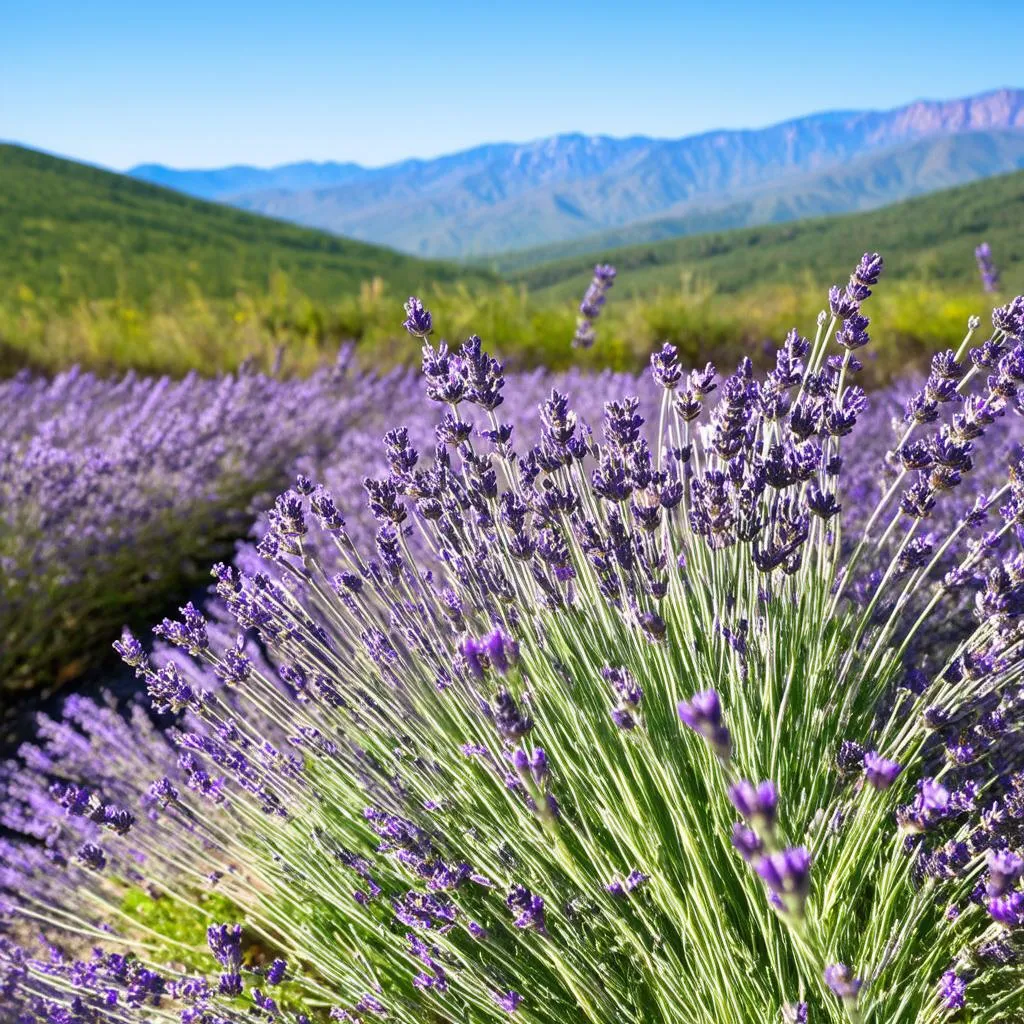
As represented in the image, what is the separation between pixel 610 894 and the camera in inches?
50.5

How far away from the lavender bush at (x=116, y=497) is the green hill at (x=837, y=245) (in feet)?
223

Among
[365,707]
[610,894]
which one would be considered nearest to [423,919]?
[610,894]

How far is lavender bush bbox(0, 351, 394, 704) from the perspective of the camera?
3.68 metres

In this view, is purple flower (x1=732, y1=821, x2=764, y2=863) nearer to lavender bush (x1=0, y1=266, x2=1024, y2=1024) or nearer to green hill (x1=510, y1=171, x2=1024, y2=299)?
lavender bush (x1=0, y1=266, x2=1024, y2=1024)

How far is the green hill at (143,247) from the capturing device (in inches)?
1057

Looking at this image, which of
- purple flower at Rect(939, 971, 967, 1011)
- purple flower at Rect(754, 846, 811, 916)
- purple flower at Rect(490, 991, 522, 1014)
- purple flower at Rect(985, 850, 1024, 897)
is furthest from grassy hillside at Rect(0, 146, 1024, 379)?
purple flower at Rect(754, 846, 811, 916)

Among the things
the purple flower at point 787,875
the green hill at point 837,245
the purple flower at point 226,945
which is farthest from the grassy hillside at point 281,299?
the purple flower at point 787,875

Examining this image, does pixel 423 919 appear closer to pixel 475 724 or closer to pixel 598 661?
pixel 475 724

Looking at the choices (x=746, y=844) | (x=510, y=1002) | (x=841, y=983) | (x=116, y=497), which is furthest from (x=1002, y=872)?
(x=116, y=497)

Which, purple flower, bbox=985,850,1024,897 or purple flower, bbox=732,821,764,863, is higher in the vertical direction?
purple flower, bbox=732,821,764,863

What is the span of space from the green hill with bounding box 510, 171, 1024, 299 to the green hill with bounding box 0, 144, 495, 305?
24102mm

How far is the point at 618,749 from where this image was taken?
1602 millimetres

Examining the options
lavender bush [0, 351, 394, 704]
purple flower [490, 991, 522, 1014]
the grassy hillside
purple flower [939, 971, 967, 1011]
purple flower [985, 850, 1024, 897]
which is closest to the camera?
purple flower [985, 850, 1024, 897]

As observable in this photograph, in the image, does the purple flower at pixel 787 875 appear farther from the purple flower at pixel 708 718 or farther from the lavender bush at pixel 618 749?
the lavender bush at pixel 618 749
